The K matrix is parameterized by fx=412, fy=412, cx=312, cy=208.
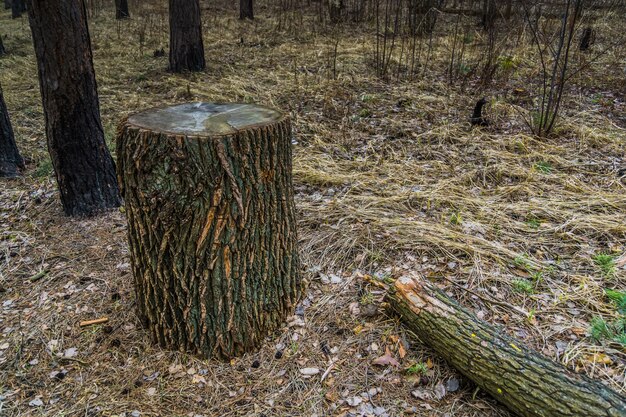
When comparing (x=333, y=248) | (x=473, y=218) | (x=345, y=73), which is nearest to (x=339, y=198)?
(x=333, y=248)

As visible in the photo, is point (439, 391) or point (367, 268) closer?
point (439, 391)

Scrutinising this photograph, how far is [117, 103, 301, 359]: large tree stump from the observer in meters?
1.83

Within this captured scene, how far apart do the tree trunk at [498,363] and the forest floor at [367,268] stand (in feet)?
0.38

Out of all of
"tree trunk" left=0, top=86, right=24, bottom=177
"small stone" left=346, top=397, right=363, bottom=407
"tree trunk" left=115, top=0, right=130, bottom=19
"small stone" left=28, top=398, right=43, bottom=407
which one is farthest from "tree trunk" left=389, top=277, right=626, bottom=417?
"tree trunk" left=115, top=0, right=130, bottom=19

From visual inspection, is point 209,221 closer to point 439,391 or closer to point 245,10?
point 439,391

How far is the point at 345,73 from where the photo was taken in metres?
7.06

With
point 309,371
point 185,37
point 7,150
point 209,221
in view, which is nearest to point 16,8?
point 185,37

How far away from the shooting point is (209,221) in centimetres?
191

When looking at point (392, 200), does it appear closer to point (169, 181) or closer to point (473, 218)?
point (473, 218)

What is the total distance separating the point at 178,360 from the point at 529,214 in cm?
269

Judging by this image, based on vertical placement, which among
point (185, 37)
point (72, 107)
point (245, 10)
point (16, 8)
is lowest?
point (72, 107)

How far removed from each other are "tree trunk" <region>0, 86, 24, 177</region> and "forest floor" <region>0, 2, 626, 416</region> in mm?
130

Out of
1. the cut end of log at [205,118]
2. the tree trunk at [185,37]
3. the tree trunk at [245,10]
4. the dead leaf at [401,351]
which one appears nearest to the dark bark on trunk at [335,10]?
the tree trunk at [245,10]

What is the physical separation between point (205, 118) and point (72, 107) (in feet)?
5.30
